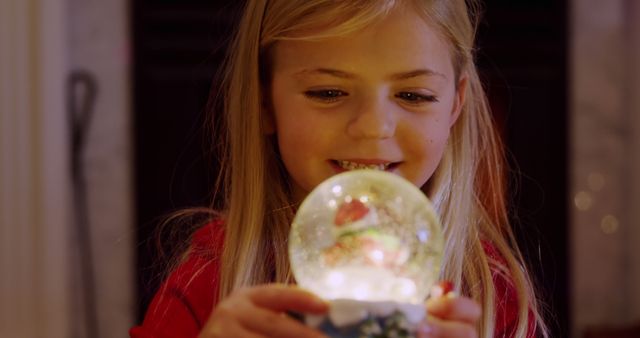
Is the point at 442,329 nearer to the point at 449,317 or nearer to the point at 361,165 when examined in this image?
the point at 449,317

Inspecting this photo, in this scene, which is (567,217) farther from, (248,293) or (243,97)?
(248,293)

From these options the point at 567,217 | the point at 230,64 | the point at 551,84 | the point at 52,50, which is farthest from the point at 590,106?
the point at 230,64

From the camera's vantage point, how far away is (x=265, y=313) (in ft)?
1.96

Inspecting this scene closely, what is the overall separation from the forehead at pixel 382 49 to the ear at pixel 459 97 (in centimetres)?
10

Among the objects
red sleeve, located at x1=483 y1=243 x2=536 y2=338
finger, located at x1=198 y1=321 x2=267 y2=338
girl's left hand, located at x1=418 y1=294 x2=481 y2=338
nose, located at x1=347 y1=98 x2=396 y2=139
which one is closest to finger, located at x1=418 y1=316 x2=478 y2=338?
girl's left hand, located at x1=418 y1=294 x2=481 y2=338

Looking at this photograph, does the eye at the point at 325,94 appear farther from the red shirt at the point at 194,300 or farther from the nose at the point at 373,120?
the red shirt at the point at 194,300

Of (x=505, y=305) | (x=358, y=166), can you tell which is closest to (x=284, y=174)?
(x=358, y=166)

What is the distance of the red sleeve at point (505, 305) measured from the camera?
942mm

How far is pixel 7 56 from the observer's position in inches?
79.5

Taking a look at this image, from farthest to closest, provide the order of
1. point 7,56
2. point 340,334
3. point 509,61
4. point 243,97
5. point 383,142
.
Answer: point 509,61 → point 7,56 → point 243,97 → point 383,142 → point 340,334

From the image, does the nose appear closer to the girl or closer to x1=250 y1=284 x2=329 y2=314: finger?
the girl

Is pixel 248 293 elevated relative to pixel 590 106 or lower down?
lower down

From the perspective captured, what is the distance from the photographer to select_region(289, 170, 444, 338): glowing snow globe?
632 mm

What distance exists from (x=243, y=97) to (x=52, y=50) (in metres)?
1.24
